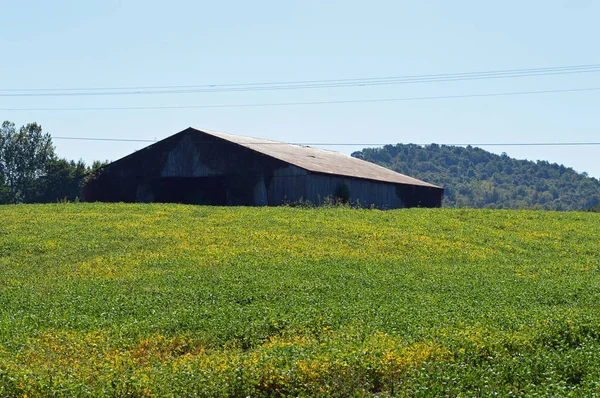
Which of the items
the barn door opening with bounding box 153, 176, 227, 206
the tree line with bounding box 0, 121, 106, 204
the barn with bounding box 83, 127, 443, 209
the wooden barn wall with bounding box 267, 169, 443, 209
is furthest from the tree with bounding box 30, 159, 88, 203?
the wooden barn wall with bounding box 267, 169, 443, 209

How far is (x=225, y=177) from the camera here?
52.3m

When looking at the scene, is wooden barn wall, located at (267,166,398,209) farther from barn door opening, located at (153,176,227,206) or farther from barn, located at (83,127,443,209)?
barn door opening, located at (153,176,227,206)

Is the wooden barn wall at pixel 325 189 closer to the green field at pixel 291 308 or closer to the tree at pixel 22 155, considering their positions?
the green field at pixel 291 308

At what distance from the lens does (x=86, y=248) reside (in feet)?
100.0

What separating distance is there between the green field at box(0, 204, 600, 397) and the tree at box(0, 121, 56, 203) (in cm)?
6285

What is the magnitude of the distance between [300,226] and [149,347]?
20481 mm

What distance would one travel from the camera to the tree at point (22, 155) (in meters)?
97.8

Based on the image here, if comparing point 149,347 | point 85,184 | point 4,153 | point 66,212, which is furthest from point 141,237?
point 4,153

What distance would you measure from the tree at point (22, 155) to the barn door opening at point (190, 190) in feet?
154

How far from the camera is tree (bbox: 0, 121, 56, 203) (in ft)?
→ 321

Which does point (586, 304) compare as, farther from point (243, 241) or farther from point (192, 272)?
point (243, 241)

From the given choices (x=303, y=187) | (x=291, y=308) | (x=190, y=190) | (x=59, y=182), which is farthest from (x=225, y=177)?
(x=59, y=182)

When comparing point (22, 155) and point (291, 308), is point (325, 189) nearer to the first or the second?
point (291, 308)

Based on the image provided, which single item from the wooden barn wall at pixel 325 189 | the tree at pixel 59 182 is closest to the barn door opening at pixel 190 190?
the wooden barn wall at pixel 325 189
